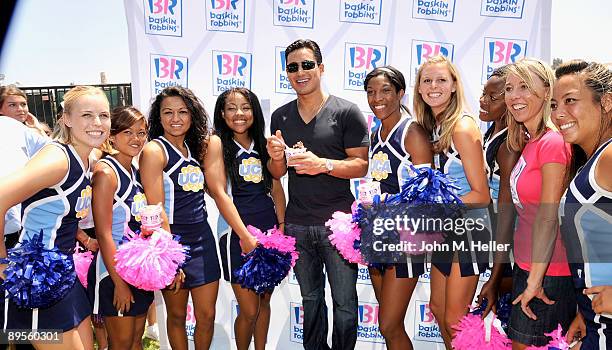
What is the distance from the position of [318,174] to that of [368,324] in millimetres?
1936

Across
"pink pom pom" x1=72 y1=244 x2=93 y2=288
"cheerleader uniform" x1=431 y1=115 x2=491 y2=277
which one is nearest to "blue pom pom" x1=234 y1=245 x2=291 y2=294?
"pink pom pom" x1=72 y1=244 x2=93 y2=288

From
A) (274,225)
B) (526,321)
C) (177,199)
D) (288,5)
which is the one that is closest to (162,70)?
(288,5)

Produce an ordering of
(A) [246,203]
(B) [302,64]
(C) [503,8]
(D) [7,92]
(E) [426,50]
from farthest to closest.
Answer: (D) [7,92]
(E) [426,50]
(C) [503,8]
(A) [246,203]
(B) [302,64]

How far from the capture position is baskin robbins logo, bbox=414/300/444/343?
171 inches

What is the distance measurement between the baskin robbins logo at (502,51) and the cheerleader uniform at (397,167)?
146 centimetres

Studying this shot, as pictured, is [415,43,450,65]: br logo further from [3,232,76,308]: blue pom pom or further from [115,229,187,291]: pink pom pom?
[3,232,76,308]: blue pom pom

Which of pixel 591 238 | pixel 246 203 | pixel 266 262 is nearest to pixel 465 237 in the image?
pixel 591 238

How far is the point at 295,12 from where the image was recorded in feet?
13.8

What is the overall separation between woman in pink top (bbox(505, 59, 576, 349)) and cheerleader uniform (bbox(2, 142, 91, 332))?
2.32 metres

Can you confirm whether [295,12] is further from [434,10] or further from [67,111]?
[67,111]

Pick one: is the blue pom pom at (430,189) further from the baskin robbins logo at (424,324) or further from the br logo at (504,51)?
the baskin robbins logo at (424,324)

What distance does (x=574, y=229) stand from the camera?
197cm

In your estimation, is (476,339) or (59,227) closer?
(59,227)

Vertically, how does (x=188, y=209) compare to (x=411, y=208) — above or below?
below
